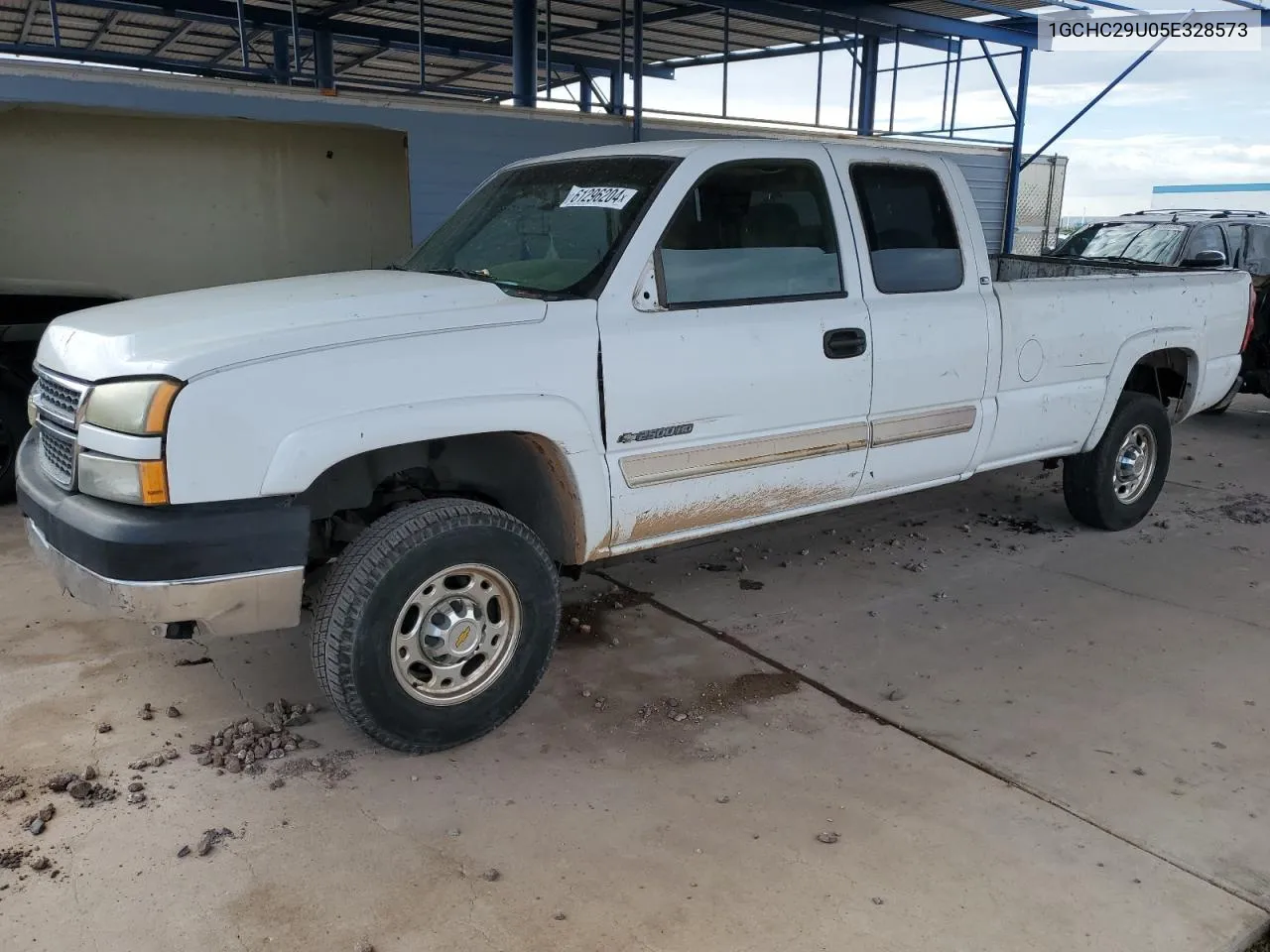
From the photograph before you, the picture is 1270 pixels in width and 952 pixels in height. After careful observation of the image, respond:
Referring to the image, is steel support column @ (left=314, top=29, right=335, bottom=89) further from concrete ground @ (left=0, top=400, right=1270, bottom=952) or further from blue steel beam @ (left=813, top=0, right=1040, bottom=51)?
concrete ground @ (left=0, top=400, right=1270, bottom=952)

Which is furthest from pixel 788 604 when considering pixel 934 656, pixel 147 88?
pixel 147 88

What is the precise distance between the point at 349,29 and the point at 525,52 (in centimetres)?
464

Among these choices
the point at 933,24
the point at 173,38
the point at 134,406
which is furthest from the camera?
the point at 173,38

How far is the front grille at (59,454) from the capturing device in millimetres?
3156

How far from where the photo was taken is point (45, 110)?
308 inches

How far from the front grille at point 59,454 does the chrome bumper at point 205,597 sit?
249 mm

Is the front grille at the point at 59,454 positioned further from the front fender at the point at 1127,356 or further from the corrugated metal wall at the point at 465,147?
the corrugated metal wall at the point at 465,147

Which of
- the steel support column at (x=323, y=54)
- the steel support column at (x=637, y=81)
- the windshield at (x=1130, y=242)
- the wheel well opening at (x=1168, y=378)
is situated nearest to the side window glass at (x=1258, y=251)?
the windshield at (x=1130, y=242)

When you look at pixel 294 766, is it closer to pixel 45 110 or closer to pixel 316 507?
pixel 316 507

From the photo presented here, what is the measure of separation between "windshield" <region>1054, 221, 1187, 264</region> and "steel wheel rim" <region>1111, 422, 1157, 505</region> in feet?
14.9

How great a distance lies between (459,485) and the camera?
381cm

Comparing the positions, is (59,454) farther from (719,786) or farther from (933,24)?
(933,24)

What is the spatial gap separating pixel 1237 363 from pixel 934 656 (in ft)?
11.4

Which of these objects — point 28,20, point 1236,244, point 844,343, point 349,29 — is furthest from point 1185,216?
point 28,20
